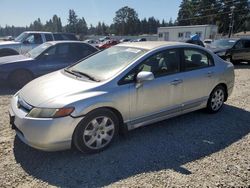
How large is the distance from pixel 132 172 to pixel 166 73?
1.82m

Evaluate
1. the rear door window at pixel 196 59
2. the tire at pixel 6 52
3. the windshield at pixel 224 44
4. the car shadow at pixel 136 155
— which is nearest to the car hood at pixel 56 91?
the car shadow at pixel 136 155

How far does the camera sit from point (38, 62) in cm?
740

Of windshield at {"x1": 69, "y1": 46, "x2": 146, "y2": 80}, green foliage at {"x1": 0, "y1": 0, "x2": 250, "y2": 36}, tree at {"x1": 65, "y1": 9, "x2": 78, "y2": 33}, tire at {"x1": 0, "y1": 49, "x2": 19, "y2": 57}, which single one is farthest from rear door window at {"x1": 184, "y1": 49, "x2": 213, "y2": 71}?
tree at {"x1": 65, "y1": 9, "x2": 78, "y2": 33}

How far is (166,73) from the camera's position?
429cm

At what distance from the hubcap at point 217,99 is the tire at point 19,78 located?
5096mm

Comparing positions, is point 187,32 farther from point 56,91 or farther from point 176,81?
point 56,91

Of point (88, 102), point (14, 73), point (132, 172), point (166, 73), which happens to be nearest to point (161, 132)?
point (166, 73)

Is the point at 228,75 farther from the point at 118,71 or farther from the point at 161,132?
the point at 118,71

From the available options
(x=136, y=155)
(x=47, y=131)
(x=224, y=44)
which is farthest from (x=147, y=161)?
(x=224, y=44)

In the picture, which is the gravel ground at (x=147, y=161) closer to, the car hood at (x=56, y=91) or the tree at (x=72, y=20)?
the car hood at (x=56, y=91)

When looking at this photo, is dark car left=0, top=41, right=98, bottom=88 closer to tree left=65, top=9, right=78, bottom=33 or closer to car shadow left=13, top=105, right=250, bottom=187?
car shadow left=13, top=105, right=250, bottom=187

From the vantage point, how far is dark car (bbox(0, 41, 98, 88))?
23.4ft

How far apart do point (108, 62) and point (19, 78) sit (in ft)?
13.3

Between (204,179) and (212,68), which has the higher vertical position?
(212,68)
